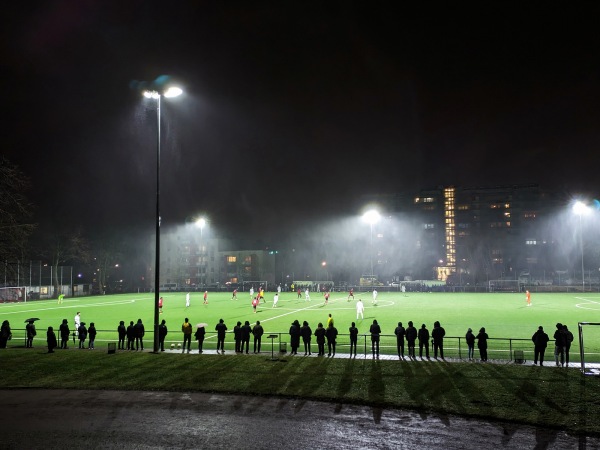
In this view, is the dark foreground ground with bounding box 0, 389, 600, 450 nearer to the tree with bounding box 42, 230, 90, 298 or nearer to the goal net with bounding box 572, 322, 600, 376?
the goal net with bounding box 572, 322, 600, 376

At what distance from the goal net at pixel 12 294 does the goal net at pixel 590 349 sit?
6445 cm

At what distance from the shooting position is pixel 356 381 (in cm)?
1433

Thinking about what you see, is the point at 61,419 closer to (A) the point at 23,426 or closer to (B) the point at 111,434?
(A) the point at 23,426

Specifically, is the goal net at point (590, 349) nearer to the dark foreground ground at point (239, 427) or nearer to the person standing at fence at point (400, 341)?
the dark foreground ground at point (239, 427)

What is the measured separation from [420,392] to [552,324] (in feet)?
71.0

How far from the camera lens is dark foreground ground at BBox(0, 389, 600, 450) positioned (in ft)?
30.9

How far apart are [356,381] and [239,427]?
5.06 metres

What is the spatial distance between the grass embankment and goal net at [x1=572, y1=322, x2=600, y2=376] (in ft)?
1.94

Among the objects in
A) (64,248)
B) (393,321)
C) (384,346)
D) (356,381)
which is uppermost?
(64,248)

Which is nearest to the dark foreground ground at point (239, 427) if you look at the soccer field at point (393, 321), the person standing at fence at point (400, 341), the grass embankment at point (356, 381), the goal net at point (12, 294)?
the grass embankment at point (356, 381)

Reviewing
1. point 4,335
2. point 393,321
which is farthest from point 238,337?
point 393,321

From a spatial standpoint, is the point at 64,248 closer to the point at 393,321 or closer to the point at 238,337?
the point at 393,321

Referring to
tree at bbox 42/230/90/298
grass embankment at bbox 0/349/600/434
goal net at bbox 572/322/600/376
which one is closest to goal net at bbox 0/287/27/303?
tree at bbox 42/230/90/298

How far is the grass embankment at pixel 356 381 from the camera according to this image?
11.6m
